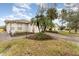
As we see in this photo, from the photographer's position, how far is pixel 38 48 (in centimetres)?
191

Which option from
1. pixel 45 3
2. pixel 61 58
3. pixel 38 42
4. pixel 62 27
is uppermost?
pixel 45 3

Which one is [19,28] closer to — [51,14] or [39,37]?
[39,37]

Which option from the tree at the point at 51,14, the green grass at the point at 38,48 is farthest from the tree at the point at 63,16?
the green grass at the point at 38,48

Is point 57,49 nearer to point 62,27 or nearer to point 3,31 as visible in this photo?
point 62,27

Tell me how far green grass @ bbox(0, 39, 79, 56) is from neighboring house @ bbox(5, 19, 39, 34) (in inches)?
3.8

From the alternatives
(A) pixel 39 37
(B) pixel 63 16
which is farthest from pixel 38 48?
(B) pixel 63 16

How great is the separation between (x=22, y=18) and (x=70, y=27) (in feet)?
1.39

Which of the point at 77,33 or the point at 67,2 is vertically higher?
the point at 67,2

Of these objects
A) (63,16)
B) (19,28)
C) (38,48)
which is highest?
(63,16)

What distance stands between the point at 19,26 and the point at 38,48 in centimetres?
25

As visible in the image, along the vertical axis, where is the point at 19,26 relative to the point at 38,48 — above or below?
above

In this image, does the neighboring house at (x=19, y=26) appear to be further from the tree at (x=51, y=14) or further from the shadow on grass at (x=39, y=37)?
the tree at (x=51, y=14)

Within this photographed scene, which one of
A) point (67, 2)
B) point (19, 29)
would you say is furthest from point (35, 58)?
point (67, 2)

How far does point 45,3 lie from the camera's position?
A: 6.27ft
